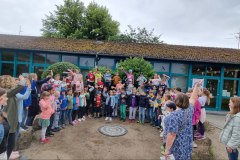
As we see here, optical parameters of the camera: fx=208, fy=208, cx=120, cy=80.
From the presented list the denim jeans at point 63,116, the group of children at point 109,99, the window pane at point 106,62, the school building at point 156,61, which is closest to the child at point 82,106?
the group of children at point 109,99

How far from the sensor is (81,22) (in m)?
29.4

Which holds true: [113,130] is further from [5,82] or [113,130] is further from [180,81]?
[180,81]

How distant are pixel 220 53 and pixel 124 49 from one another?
8.12 metres

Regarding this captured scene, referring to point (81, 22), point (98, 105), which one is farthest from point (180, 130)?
point (81, 22)

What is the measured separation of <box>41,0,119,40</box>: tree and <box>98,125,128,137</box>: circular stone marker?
21.2m

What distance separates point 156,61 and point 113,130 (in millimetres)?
9841

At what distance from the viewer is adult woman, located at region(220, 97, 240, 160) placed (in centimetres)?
371

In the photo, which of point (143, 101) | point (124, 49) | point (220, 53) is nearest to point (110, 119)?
point (143, 101)

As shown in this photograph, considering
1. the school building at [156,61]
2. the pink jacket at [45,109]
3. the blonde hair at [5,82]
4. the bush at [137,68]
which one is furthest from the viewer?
the school building at [156,61]

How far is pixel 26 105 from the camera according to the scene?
6316 millimetres

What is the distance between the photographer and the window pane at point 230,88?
54.1 feet

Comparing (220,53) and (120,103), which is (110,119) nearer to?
(120,103)

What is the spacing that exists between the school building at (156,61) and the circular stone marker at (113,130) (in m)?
8.54

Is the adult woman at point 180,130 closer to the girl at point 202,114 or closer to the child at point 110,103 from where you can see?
the girl at point 202,114
